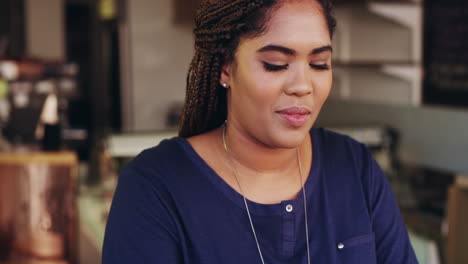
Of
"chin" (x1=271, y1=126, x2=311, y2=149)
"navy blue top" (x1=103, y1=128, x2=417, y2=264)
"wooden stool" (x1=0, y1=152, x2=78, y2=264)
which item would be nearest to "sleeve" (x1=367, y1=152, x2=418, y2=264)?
"navy blue top" (x1=103, y1=128, x2=417, y2=264)

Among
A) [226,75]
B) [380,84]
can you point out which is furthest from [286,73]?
[380,84]

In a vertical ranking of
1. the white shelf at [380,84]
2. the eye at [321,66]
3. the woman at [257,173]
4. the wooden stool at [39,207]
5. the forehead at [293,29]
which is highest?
the forehead at [293,29]

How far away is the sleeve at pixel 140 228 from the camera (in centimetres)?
101

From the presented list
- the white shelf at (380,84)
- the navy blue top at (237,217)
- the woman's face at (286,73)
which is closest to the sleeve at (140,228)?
the navy blue top at (237,217)

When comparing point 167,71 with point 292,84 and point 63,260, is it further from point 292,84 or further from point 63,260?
point 292,84

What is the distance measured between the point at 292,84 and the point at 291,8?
0.40 feet

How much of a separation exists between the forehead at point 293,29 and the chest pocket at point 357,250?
0.33m

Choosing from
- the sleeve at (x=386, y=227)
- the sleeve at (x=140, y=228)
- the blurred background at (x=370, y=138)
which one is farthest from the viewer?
the blurred background at (x=370, y=138)

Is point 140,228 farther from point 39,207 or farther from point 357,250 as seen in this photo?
point 39,207

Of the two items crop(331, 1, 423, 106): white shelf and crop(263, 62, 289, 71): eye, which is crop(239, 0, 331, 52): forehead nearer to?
crop(263, 62, 289, 71): eye

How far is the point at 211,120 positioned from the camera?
3.97 feet

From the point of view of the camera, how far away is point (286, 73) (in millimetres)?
1021

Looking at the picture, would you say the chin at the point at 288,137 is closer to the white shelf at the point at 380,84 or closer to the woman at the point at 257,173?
the woman at the point at 257,173

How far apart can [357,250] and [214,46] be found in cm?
41
